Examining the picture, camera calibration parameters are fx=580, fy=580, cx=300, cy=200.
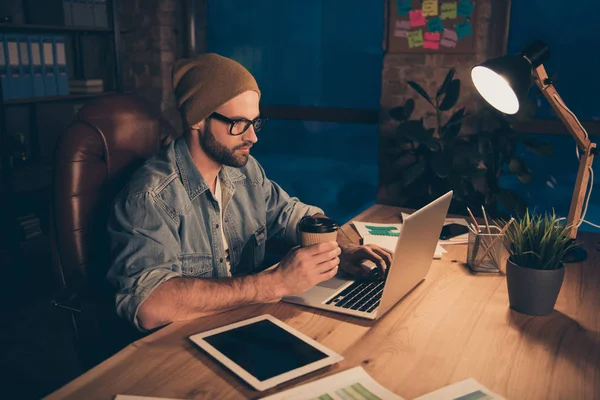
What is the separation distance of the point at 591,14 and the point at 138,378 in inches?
118

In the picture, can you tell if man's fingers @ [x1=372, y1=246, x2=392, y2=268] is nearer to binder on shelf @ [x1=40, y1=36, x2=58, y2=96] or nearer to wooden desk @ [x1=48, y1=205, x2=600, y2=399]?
wooden desk @ [x1=48, y1=205, x2=600, y2=399]

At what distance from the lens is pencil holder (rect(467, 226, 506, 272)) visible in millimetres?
1603

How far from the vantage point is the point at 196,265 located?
5.24 feet

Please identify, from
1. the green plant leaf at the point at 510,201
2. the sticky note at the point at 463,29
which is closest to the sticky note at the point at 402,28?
the sticky note at the point at 463,29

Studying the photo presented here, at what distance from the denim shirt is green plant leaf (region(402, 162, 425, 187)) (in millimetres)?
1118

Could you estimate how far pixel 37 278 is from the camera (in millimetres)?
3455

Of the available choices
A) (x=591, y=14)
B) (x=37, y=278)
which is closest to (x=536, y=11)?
(x=591, y=14)

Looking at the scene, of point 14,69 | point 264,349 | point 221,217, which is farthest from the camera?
point 14,69

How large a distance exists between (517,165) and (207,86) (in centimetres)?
193

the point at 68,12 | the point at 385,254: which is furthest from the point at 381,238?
the point at 68,12

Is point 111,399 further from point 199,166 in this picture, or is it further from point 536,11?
point 536,11

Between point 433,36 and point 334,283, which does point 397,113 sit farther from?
point 334,283

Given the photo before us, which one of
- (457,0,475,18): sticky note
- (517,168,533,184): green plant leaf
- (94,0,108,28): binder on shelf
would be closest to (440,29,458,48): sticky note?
(457,0,475,18): sticky note

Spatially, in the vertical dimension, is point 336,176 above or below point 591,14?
below
